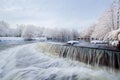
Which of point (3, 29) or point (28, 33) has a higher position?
point (3, 29)

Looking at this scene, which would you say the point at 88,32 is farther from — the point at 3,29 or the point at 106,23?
the point at 3,29

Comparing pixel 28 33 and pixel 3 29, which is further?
pixel 28 33

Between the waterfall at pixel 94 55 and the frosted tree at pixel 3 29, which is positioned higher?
the frosted tree at pixel 3 29

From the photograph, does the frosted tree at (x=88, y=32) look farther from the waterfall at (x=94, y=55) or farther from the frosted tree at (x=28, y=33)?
the waterfall at (x=94, y=55)

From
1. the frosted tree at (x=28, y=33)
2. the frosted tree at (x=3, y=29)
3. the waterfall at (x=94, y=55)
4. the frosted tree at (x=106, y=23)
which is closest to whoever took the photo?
the waterfall at (x=94, y=55)

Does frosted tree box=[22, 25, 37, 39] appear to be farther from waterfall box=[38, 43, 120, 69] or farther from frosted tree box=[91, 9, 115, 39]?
waterfall box=[38, 43, 120, 69]

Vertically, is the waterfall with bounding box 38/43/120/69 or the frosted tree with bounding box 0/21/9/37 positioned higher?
the frosted tree with bounding box 0/21/9/37

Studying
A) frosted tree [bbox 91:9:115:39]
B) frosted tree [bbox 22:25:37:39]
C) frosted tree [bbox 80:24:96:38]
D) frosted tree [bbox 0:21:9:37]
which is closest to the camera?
frosted tree [bbox 91:9:115:39]

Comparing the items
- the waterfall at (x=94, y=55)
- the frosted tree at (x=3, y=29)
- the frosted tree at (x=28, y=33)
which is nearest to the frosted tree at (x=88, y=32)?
the frosted tree at (x=28, y=33)

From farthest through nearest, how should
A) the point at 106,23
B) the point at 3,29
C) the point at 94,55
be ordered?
the point at 3,29, the point at 106,23, the point at 94,55

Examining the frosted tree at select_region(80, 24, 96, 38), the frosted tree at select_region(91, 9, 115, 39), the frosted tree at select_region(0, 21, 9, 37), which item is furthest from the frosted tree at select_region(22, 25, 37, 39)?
the frosted tree at select_region(91, 9, 115, 39)

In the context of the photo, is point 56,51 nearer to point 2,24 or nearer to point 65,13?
point 65,13

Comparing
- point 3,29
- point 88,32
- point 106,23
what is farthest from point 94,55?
point 3,29

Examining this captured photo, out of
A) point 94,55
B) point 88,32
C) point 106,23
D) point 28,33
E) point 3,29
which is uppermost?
point 3,29
